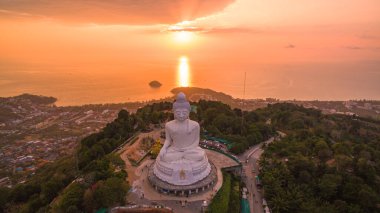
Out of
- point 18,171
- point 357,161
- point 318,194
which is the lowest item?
point 18,171

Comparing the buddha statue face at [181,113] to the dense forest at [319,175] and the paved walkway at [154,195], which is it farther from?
the dense forest at [319,175]

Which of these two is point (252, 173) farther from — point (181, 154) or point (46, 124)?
point (46, 124)

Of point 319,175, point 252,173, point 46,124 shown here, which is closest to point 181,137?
point 252,173

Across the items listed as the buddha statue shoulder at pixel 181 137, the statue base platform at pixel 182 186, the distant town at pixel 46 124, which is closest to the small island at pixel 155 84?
the distant town at pixel 46 124

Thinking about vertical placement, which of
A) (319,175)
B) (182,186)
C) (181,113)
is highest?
(181,113)

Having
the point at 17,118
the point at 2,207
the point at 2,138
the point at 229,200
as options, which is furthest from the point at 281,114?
the point at 17,118

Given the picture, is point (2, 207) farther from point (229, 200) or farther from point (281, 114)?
point (281, 114)
